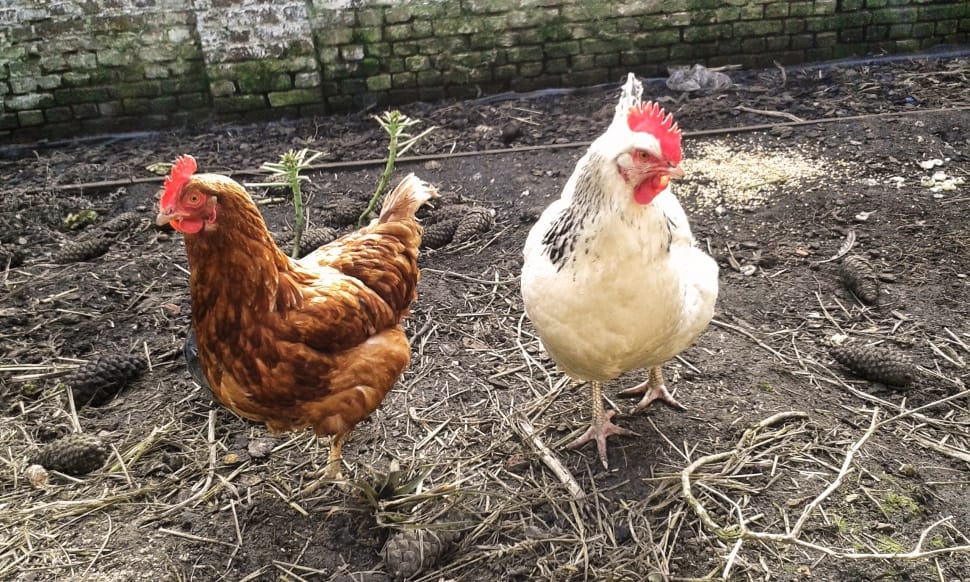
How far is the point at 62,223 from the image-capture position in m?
5.11

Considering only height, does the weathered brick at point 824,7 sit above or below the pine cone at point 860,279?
above

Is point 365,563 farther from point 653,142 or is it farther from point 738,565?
point 653,142

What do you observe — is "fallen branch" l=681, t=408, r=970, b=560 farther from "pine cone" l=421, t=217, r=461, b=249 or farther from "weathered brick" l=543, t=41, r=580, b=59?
"weathered brick" l=543, t=41, r=580, b=59

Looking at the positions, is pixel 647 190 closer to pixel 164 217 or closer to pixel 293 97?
pixel 164 217

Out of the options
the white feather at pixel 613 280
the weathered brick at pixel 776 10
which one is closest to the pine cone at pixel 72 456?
the white feather at pixel 613 280

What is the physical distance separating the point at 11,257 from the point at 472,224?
3133mm

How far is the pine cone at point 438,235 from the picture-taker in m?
4.54

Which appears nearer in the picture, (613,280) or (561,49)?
(613,280)

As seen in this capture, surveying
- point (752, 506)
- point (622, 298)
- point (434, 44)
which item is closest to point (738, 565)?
point (752, 506)

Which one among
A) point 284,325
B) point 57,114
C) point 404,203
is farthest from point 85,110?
point 284,325

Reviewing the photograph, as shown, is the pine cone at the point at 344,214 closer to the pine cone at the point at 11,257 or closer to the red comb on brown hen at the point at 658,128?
the pine cone at the point at 11,257

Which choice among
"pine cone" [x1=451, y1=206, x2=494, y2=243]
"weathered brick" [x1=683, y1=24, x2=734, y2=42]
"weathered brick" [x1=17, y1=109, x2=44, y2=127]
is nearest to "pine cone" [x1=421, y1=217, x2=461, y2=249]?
"pine cone" [x1=451, y1=206, x2=494, y2=243]

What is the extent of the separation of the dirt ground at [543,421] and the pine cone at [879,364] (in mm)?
72

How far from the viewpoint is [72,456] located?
2.99 metres
